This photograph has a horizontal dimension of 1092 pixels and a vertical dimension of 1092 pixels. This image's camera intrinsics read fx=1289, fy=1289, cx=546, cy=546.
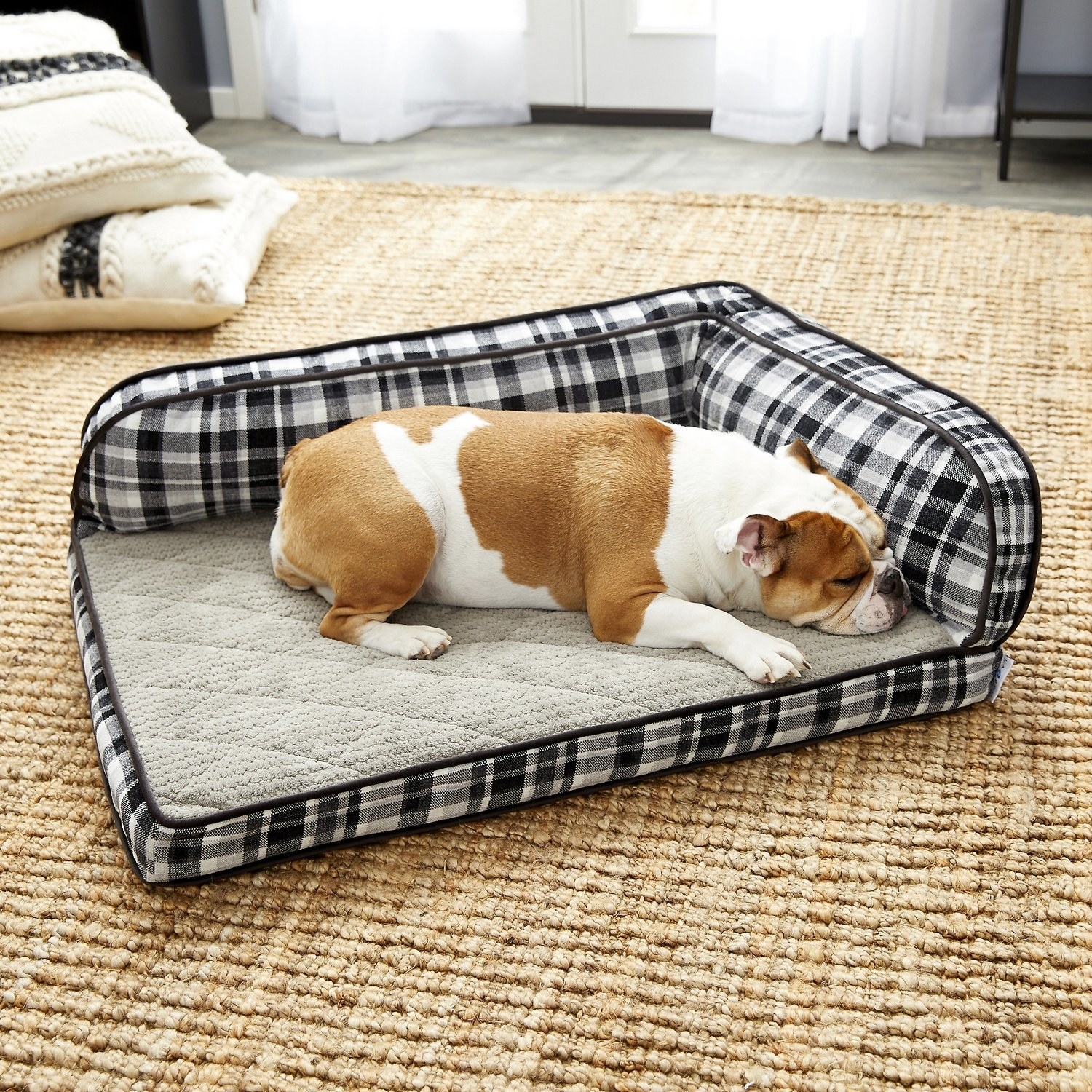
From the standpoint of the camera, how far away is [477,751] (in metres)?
1.61

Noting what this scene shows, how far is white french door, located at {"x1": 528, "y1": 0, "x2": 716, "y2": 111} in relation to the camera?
418 centimetres

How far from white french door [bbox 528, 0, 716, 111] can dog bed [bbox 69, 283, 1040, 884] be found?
2.22 m

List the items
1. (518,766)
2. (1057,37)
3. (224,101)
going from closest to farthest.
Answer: (518,766) < (1057,37) < (224,101)

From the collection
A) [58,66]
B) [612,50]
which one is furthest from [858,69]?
[58,66]

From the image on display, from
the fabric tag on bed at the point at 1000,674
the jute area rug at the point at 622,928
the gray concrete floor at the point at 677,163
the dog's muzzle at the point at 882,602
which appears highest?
the gray concrete floor at the point at 677,163

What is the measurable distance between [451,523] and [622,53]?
9.65 ft

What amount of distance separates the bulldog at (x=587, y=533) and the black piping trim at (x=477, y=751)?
0.23 ft

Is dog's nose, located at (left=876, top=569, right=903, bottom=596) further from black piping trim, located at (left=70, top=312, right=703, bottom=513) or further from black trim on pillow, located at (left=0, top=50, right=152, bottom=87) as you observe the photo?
black trim on pillow, located at (left=0, top=50, right=152, bottom=87)

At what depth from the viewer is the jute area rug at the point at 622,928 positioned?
1367mm

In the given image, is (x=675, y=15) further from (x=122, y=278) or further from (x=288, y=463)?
(x=288, y=463)

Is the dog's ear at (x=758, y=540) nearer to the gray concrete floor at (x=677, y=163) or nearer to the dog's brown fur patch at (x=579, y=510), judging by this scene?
the dog's brown fur patch at (x=579, y=510)

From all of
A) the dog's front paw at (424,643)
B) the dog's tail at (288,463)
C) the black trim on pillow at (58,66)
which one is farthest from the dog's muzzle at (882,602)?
the black trim on pillow at (58,66)

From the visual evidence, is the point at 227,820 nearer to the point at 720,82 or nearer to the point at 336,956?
the point at 336,956

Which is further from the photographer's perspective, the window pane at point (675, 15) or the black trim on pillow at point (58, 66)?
the window pane at point (675, 15)
